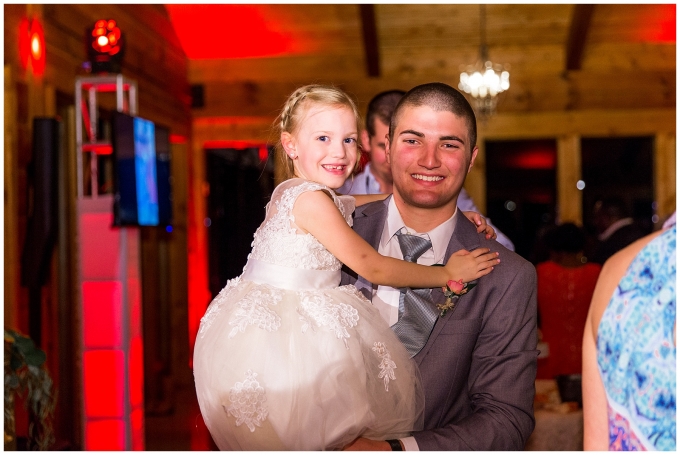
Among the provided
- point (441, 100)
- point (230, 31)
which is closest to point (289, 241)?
point (441, 100)

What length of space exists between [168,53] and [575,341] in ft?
17.0

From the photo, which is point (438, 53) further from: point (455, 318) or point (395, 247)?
point (455, 318)

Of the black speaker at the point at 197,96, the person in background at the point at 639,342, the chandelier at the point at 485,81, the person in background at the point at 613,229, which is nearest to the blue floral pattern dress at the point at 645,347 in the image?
the person in background at the point at 639,342

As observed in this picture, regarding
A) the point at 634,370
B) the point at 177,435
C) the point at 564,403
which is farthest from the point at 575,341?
the point at 634,370

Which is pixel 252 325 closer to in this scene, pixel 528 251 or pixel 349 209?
pixel 349 209

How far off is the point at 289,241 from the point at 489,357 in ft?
2.02

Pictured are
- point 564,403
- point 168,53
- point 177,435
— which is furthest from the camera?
point 168,53

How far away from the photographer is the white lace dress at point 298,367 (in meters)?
1.76

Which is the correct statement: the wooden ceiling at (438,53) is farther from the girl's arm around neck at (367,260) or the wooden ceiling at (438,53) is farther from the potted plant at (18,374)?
the girl's arm around neck at (367,260)

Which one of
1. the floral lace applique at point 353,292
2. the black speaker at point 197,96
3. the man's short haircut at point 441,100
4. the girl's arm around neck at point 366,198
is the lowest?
the floral lace applique at point 353,292

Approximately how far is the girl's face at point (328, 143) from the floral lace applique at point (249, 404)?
2.25ft

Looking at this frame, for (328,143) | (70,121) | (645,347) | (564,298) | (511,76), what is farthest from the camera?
(511,76)

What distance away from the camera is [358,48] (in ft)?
27.7

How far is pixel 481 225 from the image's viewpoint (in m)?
2.22
